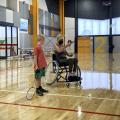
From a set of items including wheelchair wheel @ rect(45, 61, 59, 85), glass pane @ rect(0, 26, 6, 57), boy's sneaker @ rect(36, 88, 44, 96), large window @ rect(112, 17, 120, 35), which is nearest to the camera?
boy's sneaker @ rect(36, 88, 44, 96)

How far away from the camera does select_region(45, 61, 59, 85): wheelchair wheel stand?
729cm

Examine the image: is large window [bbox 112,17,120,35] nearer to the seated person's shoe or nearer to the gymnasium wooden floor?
the gymnasium wooden floor

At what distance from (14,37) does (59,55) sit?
45.1 ft

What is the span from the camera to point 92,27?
3002cm

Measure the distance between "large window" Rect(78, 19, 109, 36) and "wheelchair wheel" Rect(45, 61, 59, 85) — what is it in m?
22.2

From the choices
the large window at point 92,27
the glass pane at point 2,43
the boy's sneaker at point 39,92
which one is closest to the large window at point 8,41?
the glass pane at point 2,43

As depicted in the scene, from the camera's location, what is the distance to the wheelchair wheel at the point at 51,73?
23.9 feet

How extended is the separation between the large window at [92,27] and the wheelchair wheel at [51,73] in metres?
22.2

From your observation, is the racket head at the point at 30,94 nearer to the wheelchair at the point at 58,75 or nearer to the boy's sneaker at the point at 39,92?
the boy's sneaker at the point at 39,92

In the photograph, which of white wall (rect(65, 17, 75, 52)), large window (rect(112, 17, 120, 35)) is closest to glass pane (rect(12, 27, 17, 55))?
white wall (rect(65, 17, 75, 52))

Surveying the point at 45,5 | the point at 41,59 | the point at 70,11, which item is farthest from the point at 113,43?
the point at 41,59

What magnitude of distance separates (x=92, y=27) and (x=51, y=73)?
74.7ft

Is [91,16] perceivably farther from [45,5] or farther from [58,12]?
[45,5]

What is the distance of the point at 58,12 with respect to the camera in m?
29.7
